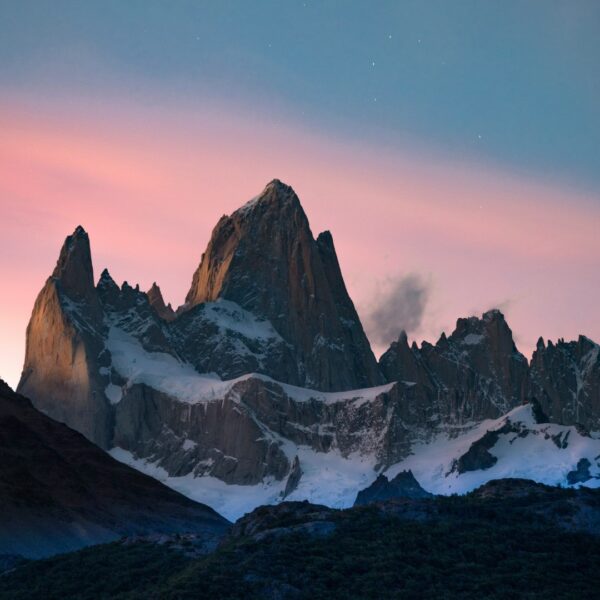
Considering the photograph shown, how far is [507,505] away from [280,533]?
28455 mm

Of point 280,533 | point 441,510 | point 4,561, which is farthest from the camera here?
point 4,561

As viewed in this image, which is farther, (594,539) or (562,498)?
(562,498)

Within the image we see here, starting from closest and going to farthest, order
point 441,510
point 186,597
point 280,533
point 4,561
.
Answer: point 186,597, point 280,533, point 441,510, point 4,561

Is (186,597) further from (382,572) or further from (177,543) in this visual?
(177,543)

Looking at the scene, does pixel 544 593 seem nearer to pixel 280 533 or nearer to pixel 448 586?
pixel 448 586

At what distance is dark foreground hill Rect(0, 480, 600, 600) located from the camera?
147 metres

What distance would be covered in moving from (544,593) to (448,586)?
830cm

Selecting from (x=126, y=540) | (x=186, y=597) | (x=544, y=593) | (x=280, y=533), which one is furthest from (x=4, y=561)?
(x=544, y=593)

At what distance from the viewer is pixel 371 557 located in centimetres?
15512

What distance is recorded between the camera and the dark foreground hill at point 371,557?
147125mm

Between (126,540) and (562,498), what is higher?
(562,498)

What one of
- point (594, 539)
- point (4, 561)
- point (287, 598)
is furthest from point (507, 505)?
point (4, 561)

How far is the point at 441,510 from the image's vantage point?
17350 centimetres

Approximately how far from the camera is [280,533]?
162m
